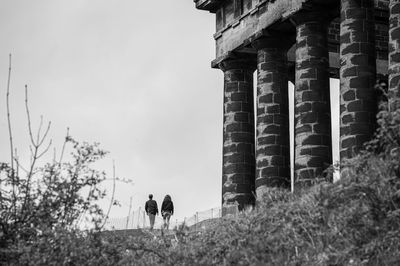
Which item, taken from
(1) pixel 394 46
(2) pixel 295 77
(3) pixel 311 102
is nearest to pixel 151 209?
(2) pixel 295 77

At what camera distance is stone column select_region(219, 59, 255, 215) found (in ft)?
147

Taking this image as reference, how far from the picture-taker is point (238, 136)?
45.4 metres

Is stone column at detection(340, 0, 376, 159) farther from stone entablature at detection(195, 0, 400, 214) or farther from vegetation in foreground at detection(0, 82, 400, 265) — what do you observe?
vegetation in foreground at detection(0, 82, 400, 265)

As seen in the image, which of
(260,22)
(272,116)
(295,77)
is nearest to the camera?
(295,77)

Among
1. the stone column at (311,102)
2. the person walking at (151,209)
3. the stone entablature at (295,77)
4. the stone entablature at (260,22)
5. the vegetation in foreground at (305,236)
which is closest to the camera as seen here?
the vegetation in foreground at (305,236)

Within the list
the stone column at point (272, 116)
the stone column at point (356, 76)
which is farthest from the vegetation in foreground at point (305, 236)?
the stone column at point (272, 116)

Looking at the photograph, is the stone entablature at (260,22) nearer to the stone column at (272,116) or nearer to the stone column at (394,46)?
the stone column at (272,116)

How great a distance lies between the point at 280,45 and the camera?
43.3m

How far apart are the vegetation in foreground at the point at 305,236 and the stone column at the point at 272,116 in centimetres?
1675

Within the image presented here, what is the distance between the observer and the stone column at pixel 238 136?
44.7 metres

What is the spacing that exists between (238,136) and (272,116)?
11.3ft

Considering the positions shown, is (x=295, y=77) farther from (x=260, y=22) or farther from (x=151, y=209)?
(x=151, y=209)

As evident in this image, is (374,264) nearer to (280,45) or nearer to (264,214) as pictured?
(264,214)

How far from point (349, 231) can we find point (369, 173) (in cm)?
139
